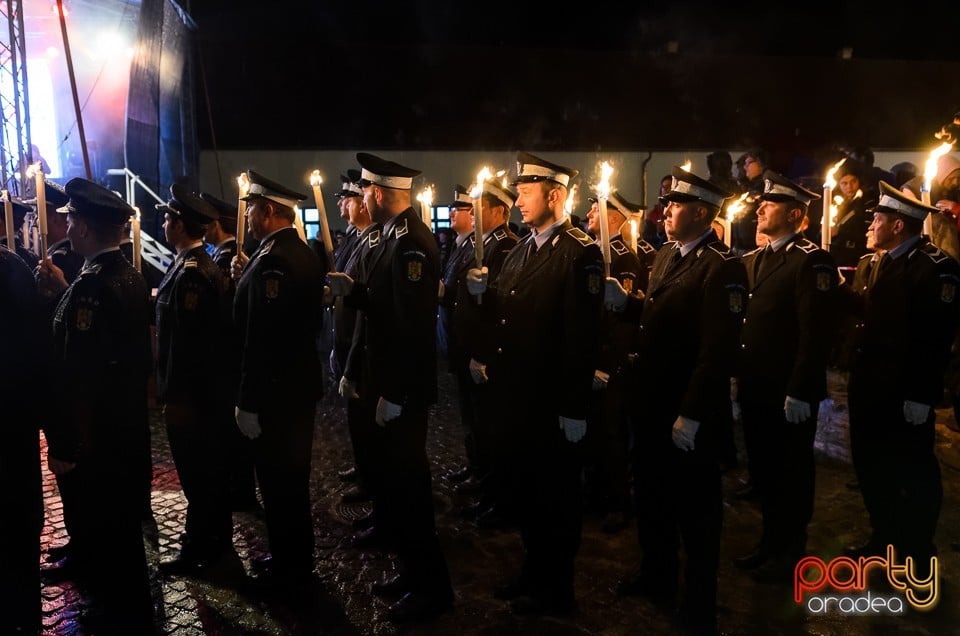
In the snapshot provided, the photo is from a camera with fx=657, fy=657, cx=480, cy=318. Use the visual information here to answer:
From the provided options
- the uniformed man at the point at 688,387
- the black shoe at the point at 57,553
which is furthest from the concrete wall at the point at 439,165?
the uniformed man at the point at 688,387

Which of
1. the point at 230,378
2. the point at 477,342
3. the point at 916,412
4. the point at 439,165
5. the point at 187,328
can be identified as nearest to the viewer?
the point at 916,412

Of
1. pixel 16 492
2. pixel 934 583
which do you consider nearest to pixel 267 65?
pixel 16 492

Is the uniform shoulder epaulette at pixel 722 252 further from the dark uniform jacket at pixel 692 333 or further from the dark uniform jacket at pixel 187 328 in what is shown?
the dark uniform jacket at pixel 187 328

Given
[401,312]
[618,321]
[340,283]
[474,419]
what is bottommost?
[474,419]

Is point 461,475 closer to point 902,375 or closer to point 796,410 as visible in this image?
point 796,410

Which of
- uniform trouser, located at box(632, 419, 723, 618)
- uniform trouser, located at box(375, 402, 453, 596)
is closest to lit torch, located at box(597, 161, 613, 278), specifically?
uniform trouser, located at box(632, 419, 723, 618)

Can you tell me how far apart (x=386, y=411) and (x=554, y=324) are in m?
1.11

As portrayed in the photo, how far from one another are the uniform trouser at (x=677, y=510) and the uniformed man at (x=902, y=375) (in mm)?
1379

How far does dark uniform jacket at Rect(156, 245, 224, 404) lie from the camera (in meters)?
4.54

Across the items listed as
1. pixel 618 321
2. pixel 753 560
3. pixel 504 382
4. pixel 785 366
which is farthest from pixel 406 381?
pixel 753 560

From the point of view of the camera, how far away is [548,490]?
12.8ft

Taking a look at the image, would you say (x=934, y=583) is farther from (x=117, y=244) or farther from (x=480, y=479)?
(x=117, y=244)

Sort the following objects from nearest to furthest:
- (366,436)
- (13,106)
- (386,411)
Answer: (386,411)
(366,436)
(13,106)

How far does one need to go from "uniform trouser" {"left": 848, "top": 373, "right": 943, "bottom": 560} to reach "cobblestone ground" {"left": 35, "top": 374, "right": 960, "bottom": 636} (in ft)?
1.28
